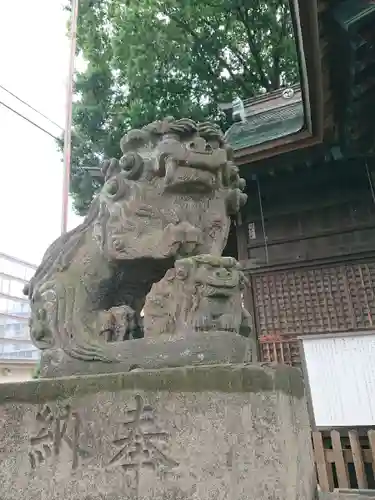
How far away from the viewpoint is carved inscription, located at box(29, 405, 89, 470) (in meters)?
1.73

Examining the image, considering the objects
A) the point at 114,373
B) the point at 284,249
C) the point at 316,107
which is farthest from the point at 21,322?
the point at 114,373

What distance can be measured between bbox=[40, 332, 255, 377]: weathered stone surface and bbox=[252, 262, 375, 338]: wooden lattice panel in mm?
4000

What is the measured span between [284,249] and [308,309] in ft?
3.25

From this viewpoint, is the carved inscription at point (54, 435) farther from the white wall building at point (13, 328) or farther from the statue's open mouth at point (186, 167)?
the white wall building at point (13, 328)

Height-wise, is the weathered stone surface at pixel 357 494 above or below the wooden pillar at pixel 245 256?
below

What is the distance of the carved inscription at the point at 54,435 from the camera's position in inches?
68.1

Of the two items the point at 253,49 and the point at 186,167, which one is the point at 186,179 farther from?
the point at 253,49

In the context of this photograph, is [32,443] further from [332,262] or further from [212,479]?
[332,262]

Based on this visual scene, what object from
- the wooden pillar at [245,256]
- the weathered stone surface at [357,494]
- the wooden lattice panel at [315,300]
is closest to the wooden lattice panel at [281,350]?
the wooden lattice panel at [315,300]

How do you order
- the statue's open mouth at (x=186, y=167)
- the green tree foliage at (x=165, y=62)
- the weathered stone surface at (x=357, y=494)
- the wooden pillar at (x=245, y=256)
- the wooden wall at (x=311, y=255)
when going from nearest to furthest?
the statue's open mouth at (x=186, y=167) → the weathered stone surface at (x=357, y=494) → the wooden wall at (x=311, y=255) → the wooden pillar at (x=245, y=256) → the green tree foliage at (x=165, y=62)

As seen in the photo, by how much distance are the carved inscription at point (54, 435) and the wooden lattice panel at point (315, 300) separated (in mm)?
4384

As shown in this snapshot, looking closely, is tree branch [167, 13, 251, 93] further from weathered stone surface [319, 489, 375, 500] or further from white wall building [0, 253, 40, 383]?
weathered stone surface [319, 489, 375, 500]

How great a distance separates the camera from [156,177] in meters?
2.31

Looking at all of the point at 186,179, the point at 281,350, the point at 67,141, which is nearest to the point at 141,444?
the point at 186,179
